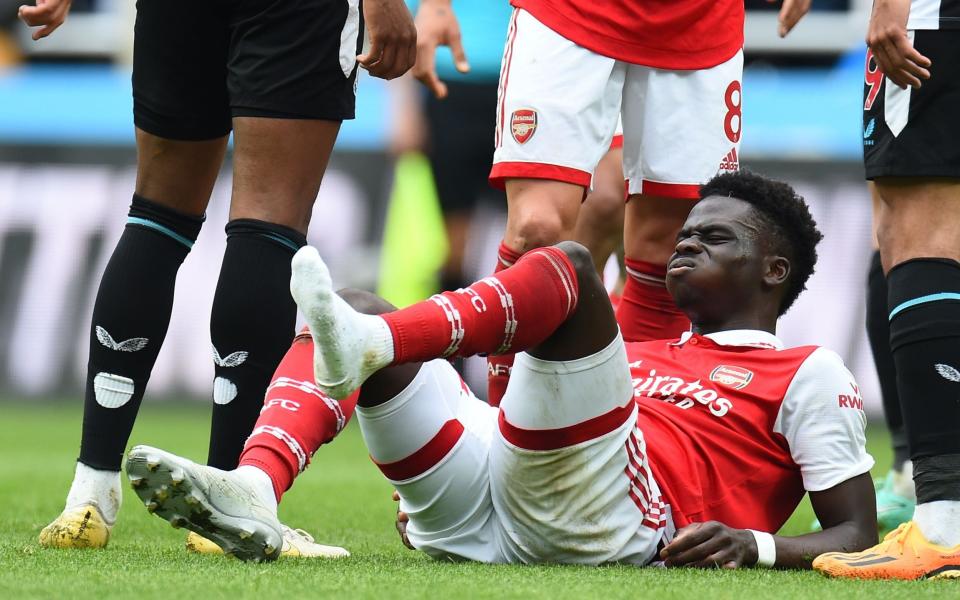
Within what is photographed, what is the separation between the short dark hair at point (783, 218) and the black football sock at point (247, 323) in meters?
1.01

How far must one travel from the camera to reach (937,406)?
8.61 feet

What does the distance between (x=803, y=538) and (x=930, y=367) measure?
15.8 inches

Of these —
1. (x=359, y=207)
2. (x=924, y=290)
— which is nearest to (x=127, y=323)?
(x=924, y=290)

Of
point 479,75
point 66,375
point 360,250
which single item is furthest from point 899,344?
point 66,375

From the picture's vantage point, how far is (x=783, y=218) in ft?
10.4

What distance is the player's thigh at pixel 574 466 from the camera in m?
2.46

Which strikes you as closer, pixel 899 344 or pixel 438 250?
pixel 899 344

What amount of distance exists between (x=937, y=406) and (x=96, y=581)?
1.54m

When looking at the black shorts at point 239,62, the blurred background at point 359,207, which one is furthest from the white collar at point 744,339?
the blurred background at point 359,207

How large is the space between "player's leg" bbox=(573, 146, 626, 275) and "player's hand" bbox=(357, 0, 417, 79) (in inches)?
52.8

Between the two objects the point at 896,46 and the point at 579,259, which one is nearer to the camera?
the point at 579,259

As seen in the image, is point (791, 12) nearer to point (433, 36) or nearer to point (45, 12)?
point (433, 36)

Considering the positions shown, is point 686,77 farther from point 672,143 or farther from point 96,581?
point 96,581

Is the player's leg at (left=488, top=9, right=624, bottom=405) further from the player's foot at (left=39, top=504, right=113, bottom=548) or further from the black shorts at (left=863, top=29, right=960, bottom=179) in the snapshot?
the player's foot at (left=39, top=504, right=113, bottom=548)
